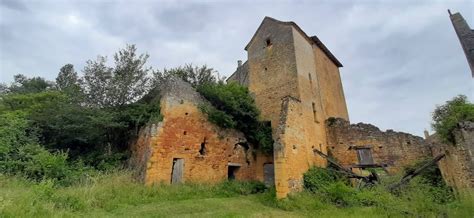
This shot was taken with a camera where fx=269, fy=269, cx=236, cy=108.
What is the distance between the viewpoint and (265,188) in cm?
1252

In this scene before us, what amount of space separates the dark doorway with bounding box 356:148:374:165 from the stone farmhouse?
0.05 meters

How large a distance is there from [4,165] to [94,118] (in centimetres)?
316

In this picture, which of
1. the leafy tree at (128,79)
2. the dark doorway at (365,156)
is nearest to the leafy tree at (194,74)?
the leafy tree at (128,79)

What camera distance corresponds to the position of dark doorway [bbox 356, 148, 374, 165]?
43.1ft

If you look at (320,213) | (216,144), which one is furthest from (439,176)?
(216,144)

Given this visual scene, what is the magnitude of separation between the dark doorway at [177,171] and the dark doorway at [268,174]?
14.5 feet

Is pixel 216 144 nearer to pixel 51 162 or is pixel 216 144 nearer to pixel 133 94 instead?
pixel 133 94

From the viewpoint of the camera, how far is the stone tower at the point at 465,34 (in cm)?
823

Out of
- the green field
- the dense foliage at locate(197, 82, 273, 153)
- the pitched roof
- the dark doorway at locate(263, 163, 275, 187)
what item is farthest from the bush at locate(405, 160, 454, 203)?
the pitched roof

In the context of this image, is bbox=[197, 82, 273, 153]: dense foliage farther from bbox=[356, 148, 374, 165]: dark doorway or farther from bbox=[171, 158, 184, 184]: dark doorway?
bbox=[356, 148, 374, 165]: dark doorway

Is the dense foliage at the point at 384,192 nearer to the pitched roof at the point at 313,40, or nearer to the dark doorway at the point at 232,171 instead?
the dark doorway at the point at 232,171

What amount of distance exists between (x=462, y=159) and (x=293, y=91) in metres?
7.00

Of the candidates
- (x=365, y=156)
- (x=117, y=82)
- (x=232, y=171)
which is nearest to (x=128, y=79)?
(x=117, y=82)

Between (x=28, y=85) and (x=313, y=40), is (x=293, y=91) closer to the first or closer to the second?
(x=313, y=40)
